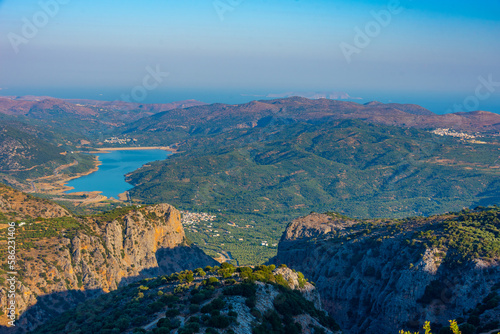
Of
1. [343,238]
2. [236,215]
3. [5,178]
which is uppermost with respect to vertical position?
[343,238]

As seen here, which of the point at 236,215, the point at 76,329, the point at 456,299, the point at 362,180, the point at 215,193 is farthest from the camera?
the point at 362,180

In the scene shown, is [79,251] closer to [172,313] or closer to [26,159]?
[172,313]

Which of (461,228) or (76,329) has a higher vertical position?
(461,228)

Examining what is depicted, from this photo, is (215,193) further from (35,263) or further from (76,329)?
(76,329)

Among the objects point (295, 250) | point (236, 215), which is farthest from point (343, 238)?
point (236, 215)

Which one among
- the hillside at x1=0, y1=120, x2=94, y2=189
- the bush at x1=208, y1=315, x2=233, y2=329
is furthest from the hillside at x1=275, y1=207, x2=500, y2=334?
the hillside at x1=0, y1=120, x2=94, y2=189

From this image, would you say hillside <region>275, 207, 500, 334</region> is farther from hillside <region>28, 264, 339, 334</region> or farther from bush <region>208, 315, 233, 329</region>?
bush <region>208, 315, 233, 329</region>
